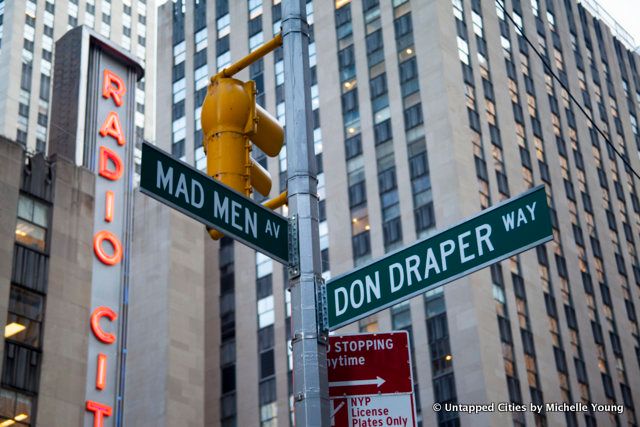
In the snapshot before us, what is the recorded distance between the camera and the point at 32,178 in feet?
→ 143

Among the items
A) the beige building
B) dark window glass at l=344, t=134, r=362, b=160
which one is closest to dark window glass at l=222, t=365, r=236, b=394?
dark window glass at l=344, t=134, r=362, b=160

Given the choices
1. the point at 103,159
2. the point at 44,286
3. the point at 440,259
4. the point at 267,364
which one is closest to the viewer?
the point at 440,259

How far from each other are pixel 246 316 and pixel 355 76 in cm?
1833

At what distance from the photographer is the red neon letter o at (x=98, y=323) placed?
42438 mm

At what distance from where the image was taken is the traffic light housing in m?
Answer: 9.09

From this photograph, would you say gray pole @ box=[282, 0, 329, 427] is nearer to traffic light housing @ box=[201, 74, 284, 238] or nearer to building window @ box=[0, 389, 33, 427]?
traffic light housing @ box=[201, 74, 284, 238]

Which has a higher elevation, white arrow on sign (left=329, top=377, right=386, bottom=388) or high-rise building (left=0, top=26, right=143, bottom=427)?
high-rise building (left=0, top=26, right=143, bottom=427)

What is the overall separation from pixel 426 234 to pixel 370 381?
5296 centimetres

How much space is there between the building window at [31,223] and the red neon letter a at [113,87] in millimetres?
6277

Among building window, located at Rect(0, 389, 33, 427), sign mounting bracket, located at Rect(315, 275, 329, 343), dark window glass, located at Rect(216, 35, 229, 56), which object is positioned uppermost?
dark window glass, located at Rect(216, 35, 229, 56)

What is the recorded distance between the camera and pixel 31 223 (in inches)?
1689

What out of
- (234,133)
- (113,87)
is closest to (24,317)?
(113,87)

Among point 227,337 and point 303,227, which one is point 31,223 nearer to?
→ point 227,337

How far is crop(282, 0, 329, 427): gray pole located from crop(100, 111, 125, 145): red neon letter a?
1427 inches
